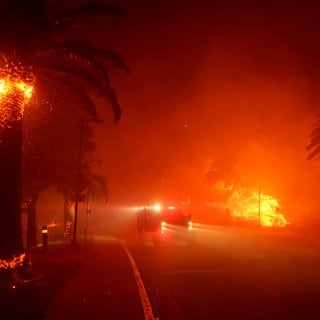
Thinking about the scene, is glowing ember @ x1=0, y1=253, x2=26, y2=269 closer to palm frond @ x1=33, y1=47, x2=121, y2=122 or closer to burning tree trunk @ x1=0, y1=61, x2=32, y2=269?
burning tree trunk @ x1=0, y1=61, x2=32, y2=269

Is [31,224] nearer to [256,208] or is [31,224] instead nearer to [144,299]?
[144,299]

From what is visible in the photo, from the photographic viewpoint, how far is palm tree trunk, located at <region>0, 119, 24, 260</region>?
43.3ft

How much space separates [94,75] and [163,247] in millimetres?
11620

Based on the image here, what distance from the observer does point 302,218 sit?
5003cm

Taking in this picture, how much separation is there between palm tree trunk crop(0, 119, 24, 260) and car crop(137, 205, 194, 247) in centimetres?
1294

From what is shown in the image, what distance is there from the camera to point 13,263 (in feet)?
43.1

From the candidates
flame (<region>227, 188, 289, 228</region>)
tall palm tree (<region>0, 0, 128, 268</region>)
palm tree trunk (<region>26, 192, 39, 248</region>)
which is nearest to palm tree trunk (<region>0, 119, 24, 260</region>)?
tall palm tree (<region>0, 0, 128, 268</region>)

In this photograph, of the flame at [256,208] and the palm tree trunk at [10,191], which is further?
the flame at [256,208]

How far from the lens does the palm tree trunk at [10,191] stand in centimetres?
1320

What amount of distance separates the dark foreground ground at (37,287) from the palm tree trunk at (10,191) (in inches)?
37.0

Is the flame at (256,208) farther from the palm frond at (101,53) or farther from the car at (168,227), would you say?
the palm frond at (101,53)

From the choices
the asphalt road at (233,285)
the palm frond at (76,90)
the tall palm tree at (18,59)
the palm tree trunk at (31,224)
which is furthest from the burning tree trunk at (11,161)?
the palm tree trunk at (31,224)

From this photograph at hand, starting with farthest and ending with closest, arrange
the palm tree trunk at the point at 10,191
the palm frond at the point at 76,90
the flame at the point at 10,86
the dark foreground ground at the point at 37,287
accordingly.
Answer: the palm frond at the point at 76,90 < the flame at the point at 10,86 < the palm tree trunk at the point at 10,191 < the dark foreground ground at the point at 37,287

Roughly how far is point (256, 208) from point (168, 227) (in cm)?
2767
